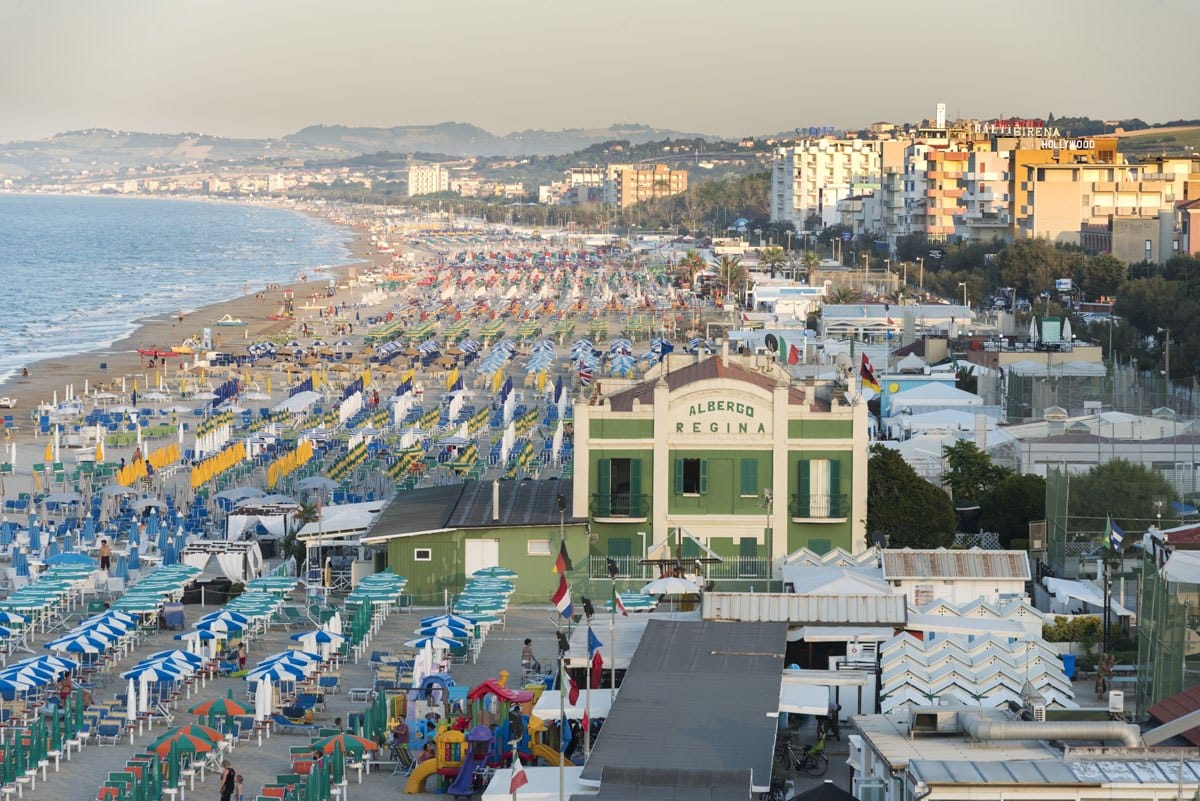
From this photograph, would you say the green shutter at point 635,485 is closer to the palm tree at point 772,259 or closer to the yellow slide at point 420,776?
the yellow slide at point 420,776

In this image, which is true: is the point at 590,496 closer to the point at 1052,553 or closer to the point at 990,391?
the point at 1052,553

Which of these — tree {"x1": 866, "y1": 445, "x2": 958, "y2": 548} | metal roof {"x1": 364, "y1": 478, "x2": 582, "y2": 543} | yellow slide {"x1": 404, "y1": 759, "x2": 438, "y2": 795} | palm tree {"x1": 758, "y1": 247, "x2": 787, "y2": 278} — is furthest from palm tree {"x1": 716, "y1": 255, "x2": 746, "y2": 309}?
yellow slide {"x1": 404, "y1": 759, "x2": 438, "y2": 795}

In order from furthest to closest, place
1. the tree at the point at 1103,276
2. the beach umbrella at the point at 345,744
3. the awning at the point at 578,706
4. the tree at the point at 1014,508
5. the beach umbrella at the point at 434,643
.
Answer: the tree at the point at 1103,276, the tree at the point at 1014,508, the beach umbrella at the point at 434,643, the beach umbrella at the point at 345,744, the awning at the point at 578,706

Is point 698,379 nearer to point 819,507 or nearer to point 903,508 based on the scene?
point 819,507

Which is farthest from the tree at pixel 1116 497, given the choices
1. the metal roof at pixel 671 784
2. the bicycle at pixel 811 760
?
the metal roof at pixel 671 784

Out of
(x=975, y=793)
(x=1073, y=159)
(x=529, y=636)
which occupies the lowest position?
(x=529, y=636)

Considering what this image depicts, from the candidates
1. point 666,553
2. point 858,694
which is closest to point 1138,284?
point 666,553

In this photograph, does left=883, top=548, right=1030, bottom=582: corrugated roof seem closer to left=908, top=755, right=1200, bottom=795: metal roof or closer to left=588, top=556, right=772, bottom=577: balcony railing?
left=588, top=556, right=772, bottom=577: balcony railing
